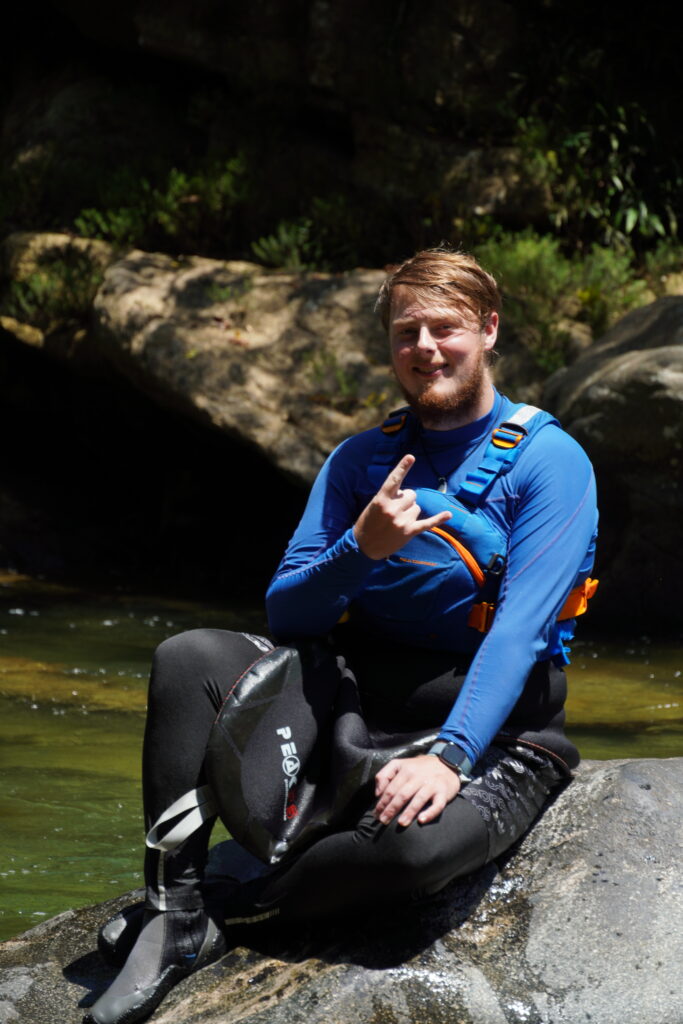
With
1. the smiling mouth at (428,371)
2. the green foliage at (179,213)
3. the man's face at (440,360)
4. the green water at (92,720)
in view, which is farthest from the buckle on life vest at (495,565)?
the green foliage at (179,213)

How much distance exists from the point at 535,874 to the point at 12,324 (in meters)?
7.82

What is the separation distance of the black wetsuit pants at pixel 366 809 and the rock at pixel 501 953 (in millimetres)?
96

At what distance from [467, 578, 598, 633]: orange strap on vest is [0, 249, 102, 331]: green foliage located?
6.98 m

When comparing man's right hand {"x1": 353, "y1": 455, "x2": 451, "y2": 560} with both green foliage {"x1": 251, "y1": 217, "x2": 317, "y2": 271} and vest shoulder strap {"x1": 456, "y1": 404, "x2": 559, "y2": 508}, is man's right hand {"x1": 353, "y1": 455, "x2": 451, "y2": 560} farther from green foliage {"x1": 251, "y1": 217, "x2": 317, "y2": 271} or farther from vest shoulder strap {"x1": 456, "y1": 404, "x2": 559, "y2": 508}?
green foliage {"x1": 251, "y1": 217, "x2": 317, "y2": 271}

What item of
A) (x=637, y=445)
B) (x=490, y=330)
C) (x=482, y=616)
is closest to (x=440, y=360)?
(x=490, y=330)

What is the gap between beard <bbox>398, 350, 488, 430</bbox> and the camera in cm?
297

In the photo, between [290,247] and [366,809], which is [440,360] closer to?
[366,809]

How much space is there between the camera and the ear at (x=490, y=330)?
304 centimetres

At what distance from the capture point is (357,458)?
3.08m

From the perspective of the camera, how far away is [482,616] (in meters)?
2.81

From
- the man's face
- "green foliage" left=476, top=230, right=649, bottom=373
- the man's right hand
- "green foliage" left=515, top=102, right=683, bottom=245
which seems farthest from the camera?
"green foliage" left=515, top=102, right=683, bottom=245

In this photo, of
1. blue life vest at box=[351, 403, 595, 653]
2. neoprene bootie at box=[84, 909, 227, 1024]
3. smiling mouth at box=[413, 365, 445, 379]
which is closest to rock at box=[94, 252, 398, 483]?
smiling mouth at box=[413, 365, 445, 379]

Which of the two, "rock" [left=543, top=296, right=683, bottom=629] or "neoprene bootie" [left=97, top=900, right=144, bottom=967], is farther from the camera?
"rock" [left=543, top=296, right=683, bottom=629]

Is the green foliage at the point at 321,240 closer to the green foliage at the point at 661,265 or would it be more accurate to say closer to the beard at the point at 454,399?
the green foliage at the point at 661,265
